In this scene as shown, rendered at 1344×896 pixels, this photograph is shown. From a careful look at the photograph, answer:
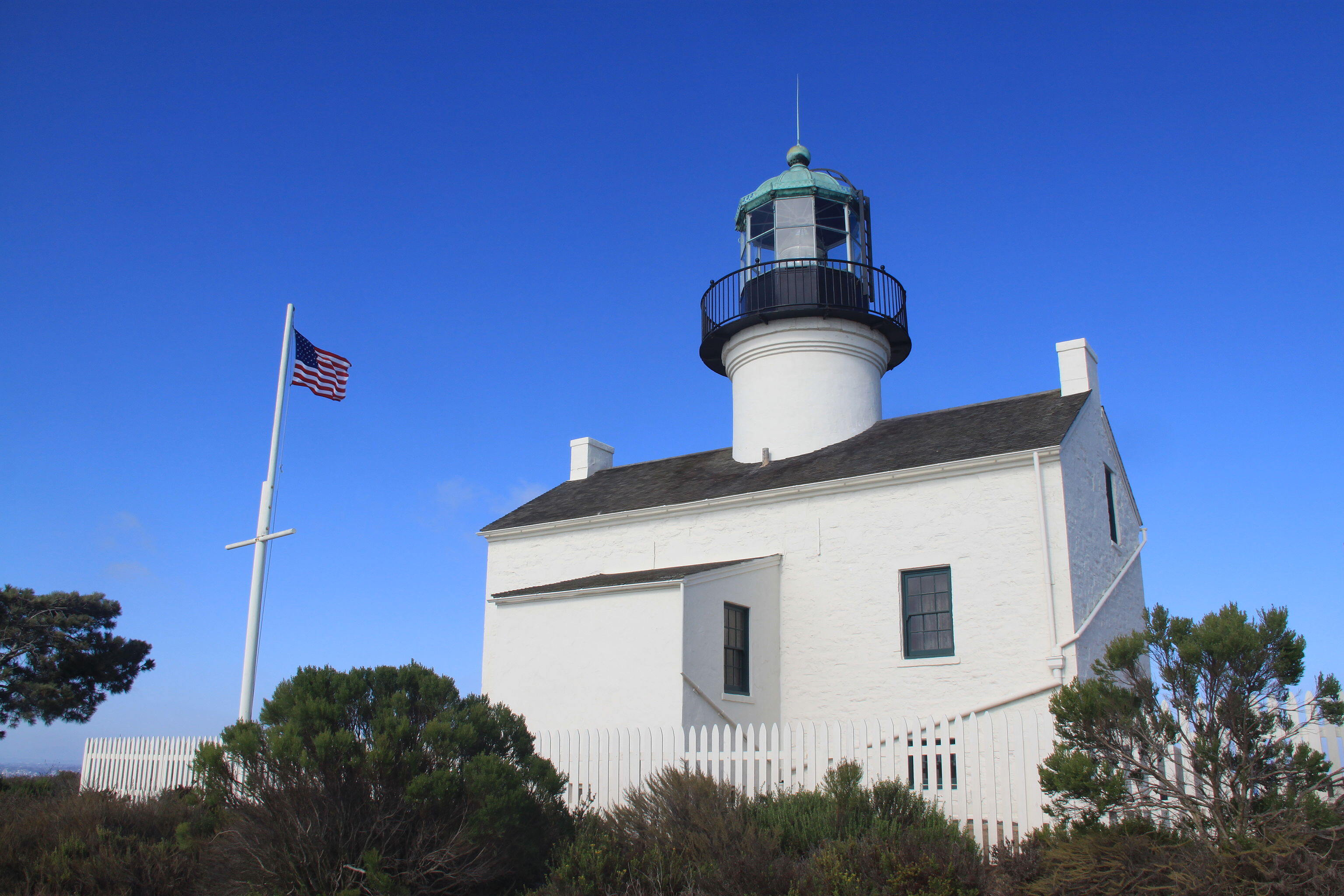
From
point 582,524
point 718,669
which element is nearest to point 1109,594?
point 718,669

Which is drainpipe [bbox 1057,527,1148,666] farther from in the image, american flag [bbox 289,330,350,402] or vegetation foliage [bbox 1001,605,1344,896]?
american flag [bbox 289,330,350,402]

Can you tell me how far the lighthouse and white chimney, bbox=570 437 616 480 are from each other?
3.68 meters

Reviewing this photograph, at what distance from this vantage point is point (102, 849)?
9.61 meters

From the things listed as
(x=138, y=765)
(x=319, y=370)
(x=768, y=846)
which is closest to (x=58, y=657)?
(x=138, y=765)

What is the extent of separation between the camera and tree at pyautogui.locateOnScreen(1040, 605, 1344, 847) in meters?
7.11

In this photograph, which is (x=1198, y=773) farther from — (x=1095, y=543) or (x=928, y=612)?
(x=1095, y=543)

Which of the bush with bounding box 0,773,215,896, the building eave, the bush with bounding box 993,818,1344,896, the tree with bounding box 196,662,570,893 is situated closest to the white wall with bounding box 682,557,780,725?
the building eave

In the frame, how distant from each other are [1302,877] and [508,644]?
12.1 meters

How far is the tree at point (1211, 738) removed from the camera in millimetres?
7105

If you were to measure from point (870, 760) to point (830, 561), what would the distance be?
16.9 feet

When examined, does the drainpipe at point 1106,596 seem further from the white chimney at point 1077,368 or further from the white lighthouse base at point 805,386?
the white lighthouse base at point 805,386

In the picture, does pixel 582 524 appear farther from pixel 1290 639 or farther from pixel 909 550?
pixel 1290 639

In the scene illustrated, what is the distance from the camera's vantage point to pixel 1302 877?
6.41m

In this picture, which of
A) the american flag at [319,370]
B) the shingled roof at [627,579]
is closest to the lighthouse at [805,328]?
the shingled roof at [627,579]
